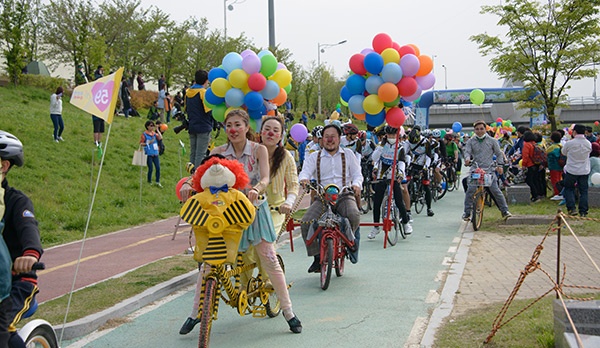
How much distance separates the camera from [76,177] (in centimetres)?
1819

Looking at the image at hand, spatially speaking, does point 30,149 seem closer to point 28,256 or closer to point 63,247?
point 63,247

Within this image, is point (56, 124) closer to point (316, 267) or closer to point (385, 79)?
point (385, 79)

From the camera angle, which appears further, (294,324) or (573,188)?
(573,188)

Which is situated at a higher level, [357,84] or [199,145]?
[357,84]

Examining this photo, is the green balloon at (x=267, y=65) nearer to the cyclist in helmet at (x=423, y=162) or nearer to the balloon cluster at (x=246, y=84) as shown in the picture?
the balloon cluster at (x=246, y=84)

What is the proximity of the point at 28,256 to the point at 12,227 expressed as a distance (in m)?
0.30

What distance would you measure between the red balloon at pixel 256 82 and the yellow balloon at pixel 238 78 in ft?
0.23

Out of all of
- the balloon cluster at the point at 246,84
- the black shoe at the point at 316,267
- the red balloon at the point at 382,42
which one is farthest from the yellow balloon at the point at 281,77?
the black shoe at the point at 316,267

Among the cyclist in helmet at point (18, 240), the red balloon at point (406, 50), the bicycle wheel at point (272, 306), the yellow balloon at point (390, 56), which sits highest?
the red balloon at point (406, 50)

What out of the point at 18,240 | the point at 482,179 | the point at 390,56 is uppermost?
the point at 390,56

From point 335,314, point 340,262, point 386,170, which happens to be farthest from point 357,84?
point 335,314

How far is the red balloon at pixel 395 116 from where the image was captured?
10.2 meters

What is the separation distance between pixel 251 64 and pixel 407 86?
7.64 ft

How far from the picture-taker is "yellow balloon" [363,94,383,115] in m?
9.91
